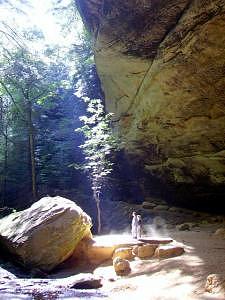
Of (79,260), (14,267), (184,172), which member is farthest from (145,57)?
(14,267)

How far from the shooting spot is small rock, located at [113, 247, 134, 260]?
11.1 meters

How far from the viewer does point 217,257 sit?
30.6 feet

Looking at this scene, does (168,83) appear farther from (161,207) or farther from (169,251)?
(161,207)

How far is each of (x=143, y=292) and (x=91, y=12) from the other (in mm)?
10768

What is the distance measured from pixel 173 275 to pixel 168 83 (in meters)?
7.66

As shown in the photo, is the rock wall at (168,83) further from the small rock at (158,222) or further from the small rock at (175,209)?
the small rock at (158,222)

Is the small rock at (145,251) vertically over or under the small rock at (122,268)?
over

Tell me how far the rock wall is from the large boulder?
5.76 meters

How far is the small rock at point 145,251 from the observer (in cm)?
1080

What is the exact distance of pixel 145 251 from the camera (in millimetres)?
10828

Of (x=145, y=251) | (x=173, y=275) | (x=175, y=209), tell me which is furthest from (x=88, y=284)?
(x=175, y=209)

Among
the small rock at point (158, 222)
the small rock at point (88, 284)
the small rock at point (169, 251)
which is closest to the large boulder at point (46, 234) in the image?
the small rock at point (88, 284)

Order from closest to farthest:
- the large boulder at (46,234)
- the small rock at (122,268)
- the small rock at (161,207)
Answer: the small rock at (122,268)
the large boulder at (46,234)
the small rock at (161,207)

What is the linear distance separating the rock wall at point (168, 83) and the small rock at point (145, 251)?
6.06 metres
